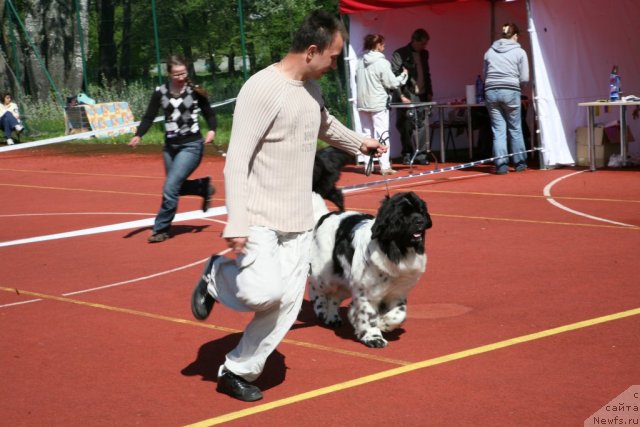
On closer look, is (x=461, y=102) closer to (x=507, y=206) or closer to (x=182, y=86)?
(x=507, y=206)

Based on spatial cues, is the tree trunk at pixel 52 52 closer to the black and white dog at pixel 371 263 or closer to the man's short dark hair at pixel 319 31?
the black and white dog at pixel 371 263

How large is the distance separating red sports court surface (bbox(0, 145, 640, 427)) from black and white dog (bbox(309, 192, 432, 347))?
0.19 metres

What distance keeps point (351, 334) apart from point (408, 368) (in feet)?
3.51

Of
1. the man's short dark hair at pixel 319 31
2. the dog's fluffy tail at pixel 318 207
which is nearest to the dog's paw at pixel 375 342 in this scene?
the dog's fluffy tail at pixel 318 207

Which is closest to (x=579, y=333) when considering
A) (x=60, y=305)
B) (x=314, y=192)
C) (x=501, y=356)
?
(x=501, y=356)

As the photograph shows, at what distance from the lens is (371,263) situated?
7.12 m

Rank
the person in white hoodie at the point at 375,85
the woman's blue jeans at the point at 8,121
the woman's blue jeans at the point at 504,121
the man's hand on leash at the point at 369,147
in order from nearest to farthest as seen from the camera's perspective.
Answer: the man's hand on leash at the point at 369,147
the woman's blue jeans at the point at 504,121
the person in white hoodie at the point at 375,85
the woman's blue jeans at the point at 8,121

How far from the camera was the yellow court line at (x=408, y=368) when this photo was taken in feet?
19.7

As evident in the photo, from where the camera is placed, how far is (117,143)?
92.0ft

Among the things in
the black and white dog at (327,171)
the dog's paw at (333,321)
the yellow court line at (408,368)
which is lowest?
the yellow court line at (408,368)

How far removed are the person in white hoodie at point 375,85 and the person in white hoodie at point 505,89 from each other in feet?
5.78

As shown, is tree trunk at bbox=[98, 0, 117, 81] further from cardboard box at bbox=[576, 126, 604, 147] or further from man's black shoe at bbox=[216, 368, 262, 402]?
man's black shoe at bbox=[216, 368, 262, 402]

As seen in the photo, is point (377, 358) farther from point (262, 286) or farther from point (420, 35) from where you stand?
point (420, 35)

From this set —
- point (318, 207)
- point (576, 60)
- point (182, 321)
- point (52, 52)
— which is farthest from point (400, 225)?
point (52, 52)
